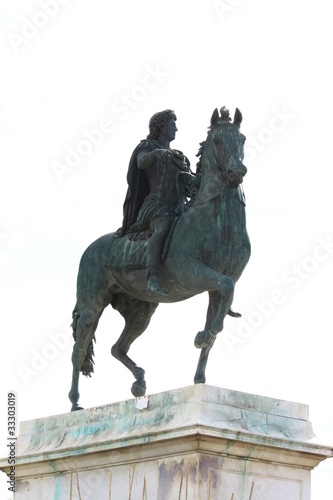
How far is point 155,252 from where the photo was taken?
47.6 ft

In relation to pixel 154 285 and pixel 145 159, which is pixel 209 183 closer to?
pixel 145 159

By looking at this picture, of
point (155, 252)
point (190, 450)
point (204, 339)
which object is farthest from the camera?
point (155, 252)

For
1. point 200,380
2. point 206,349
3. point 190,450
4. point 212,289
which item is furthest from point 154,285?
point 190,450

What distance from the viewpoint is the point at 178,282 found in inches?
566

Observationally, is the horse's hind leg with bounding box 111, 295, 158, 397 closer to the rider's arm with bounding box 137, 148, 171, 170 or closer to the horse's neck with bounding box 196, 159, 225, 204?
the rider's arm with bounding box 137, 148, 171, 170

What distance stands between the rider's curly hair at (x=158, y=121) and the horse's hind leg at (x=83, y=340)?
6.62 feet

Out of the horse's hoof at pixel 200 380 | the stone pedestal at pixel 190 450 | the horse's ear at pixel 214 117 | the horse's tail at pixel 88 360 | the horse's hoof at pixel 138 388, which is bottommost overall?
Answer: the stone pedestal at pixel 190 450

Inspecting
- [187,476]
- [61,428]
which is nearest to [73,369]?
[61,428]

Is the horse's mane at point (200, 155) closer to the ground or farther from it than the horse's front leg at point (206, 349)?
farther from it

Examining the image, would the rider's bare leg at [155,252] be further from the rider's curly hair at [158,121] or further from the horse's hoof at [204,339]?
the rider's curly hair at [158,121]

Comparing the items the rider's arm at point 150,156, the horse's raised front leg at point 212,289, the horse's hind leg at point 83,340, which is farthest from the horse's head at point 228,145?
the horse's hind leg at point 83,340

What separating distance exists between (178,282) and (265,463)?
211 cm

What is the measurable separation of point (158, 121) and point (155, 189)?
2.74 ft

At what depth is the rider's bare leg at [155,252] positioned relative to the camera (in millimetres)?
14406
